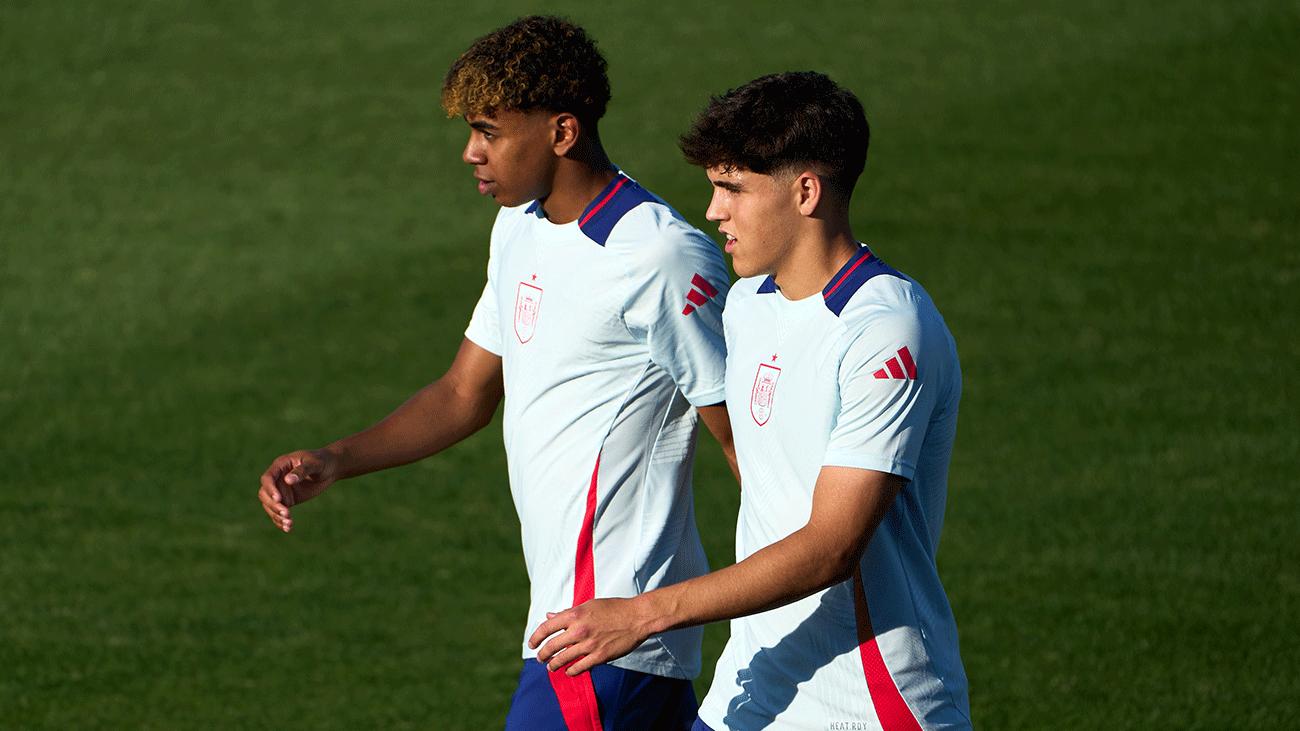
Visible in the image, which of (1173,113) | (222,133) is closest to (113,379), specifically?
(222,133)

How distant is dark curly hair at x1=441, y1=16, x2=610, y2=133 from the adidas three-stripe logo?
58 cm

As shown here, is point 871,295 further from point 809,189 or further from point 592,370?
point 592,370

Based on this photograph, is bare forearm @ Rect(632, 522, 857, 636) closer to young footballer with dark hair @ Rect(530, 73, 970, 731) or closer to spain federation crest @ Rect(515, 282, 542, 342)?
young footballer with dark hair @ Rect(530, 73, 970, 731)

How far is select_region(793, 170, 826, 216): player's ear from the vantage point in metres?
2.99

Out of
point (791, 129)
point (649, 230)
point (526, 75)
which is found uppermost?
point (526, 75)

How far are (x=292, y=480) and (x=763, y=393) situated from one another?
146 cm

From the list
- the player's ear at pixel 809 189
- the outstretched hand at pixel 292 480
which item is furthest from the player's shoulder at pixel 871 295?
the outstretched hand at pixel 292 480

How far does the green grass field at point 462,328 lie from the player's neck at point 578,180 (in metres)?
3.66

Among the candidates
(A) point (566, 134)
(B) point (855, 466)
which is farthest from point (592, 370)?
(B) point (855, 466)

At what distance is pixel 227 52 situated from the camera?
18953 mm

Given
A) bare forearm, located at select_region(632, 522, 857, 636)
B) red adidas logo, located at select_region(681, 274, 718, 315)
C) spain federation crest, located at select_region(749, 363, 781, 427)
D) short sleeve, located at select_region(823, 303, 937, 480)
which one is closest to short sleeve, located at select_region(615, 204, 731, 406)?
red adidas logo, located at select_region(681, 274, 718, 315)

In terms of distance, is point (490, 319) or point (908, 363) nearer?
point (908, 363)

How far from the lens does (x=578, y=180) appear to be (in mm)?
3781

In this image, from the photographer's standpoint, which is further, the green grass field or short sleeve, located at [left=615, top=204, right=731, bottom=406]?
the green grass field
